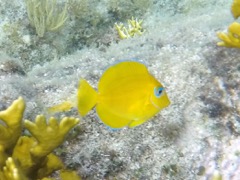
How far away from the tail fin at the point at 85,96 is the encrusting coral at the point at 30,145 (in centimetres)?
30

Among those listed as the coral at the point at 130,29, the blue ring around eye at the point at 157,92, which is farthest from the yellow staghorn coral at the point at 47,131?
the coral at the point at 130,29

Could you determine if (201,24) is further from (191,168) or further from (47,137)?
(47,137)

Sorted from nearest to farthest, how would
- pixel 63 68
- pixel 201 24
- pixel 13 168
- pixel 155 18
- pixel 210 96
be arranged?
pixel 13 168 < pixel 210 96 < pixel 63 68 < pixel 201 24 < pixel 155 18

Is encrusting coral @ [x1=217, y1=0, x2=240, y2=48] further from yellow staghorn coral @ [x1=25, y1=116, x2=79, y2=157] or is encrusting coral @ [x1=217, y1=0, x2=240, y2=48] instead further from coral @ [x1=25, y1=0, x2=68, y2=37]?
coral @ [x1=25, y1=0, x2=68, y2=37]

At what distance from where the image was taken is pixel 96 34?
17.7ft

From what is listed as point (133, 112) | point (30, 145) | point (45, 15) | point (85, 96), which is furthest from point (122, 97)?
point (45, 15)

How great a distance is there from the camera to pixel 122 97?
Answer: 1778 millimetres

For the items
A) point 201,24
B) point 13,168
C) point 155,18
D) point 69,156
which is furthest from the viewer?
point 155,18

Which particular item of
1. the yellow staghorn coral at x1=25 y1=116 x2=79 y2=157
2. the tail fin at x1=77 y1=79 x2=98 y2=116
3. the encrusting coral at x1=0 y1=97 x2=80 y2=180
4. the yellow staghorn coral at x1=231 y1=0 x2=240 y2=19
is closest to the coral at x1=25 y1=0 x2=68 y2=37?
the yellow staghorn coral at x1=231 y1=0 x2=240 y2=19

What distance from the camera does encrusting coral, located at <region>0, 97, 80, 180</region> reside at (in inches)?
78.5

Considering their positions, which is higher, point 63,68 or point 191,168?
point 63,68

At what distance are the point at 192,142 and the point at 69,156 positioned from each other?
98 centimetres

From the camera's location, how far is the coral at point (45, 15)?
4633 mm

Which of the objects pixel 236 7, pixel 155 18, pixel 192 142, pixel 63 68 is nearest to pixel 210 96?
pixel 192 142
